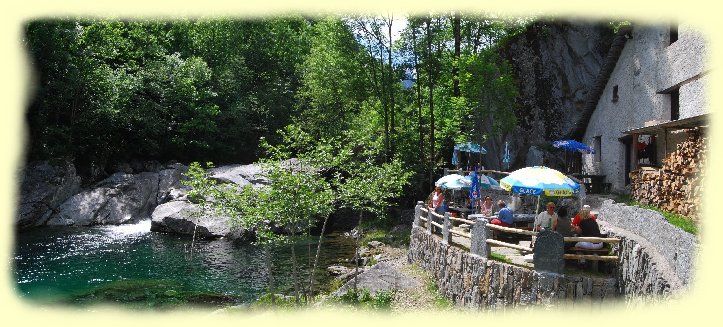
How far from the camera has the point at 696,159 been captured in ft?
39.3

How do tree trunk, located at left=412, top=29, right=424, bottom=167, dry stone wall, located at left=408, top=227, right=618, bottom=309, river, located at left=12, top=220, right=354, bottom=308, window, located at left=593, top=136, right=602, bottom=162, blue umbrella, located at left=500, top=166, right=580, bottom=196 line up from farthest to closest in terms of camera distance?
tree trunk, located at left=412, top=29, right=424, bottom=167
window, located at left=593, top=136, right=602, bottom=162
river, located at left=12, top=220, right=354, bottom=308
blue umbrella, located at left=500, top=166, right=580, bottom=196
dry stone wall, located at left=408, top=227, right=618, bottom=309

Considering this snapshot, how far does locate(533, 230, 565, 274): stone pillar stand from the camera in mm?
10477

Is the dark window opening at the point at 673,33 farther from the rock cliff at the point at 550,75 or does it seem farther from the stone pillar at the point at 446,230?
the rock cliff at the point at 550,75

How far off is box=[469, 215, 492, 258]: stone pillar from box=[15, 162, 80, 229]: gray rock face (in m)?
26.6

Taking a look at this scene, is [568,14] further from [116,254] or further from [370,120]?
[116,254]

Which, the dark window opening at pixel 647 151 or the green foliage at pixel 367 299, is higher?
the dark window opening at pixel 647 151

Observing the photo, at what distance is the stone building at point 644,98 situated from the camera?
1731 cm

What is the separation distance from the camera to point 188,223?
28.4 m

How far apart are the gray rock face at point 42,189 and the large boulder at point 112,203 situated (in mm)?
516

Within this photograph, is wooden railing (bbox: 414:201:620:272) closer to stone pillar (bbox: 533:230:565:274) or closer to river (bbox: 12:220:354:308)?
stone pillar (bbox: 533:230:565:274)

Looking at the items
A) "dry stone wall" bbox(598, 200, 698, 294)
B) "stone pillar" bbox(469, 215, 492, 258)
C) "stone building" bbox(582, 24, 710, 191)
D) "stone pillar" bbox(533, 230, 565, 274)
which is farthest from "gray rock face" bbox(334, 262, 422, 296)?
"stone building" bbox(582, 24, 710, 191)

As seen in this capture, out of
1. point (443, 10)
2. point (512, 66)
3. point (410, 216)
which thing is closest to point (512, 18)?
point (512, 66)

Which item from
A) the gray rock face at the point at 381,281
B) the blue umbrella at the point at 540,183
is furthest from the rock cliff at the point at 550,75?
the blue umbrella at the point at 540,183

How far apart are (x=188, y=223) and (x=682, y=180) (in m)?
23.8
